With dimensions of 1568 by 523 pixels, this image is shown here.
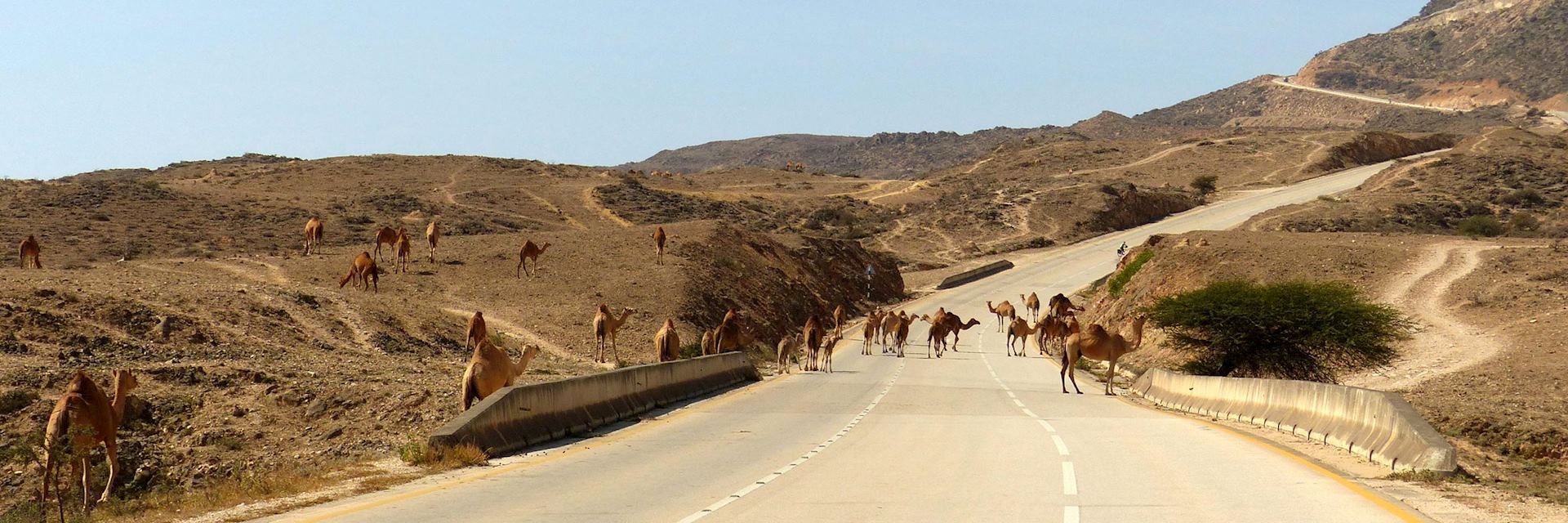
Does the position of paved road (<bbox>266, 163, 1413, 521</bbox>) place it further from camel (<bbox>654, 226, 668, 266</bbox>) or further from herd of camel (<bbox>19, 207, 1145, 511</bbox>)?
camel (<bbox>654, 226, 668, 266</bbox>)

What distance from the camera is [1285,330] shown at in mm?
33781

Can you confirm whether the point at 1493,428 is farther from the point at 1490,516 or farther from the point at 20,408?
the point at 20,408

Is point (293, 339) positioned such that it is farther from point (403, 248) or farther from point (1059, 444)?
point (1059, 444)

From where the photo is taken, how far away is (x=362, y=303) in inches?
1410

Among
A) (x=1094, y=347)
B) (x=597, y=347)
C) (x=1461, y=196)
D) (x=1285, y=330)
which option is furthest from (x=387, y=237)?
(x=1461, y=196)

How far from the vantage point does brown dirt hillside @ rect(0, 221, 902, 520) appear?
1900cm

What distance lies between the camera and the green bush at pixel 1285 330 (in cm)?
3312

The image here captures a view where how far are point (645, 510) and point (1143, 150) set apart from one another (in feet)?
504

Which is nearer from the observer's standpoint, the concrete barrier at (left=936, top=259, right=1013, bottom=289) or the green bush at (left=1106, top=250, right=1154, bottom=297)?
the green bush at (left=1106, top=250, right=1154, bottom=297)

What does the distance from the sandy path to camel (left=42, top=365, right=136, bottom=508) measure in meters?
27.5

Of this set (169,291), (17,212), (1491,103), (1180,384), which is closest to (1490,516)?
(1180,384)

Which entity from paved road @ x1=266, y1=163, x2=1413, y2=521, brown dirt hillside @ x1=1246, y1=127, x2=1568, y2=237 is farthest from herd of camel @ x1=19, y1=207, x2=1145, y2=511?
brown dirt hillside @ x1=1246, y1=127, x2=1568, y2=237

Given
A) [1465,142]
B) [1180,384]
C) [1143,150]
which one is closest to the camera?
[1180,384]

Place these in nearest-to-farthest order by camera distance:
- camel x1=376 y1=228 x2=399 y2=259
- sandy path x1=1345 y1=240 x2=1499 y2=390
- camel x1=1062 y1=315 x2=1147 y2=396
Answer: camel x1=1062 y1=315 x2=1147 y2=396, sandy path x1=1345 y1=240 x2=1499 y2=390, camel x1=376 y1=228 x2=399 y2=259
